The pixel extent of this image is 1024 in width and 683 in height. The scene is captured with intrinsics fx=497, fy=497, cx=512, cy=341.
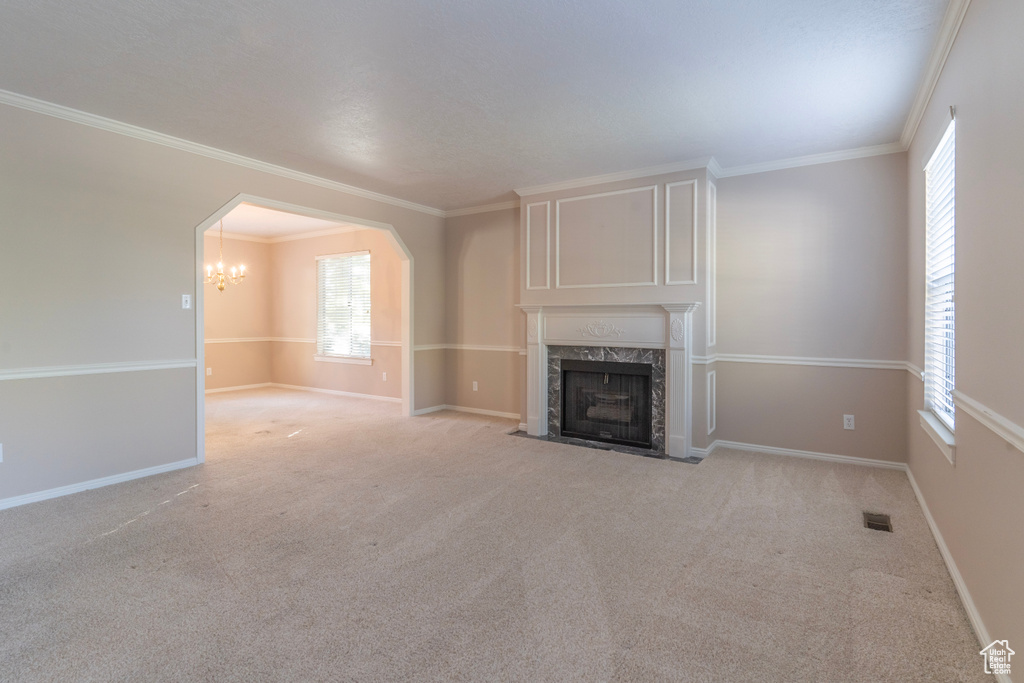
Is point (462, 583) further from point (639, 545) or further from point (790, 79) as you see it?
point (790, 79)

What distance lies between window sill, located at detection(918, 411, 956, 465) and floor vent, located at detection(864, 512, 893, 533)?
579 mm

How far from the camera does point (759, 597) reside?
2209mm

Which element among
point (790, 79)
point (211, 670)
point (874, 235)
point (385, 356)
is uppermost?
point (790, 79)

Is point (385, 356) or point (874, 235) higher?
point (874, 235)

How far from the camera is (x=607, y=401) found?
5.01 m

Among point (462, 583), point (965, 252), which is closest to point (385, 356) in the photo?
point (462, 583)

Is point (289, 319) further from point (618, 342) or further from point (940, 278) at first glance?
point (940, 278)

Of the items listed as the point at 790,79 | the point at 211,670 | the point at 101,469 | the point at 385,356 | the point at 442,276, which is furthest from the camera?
the point at 385,356

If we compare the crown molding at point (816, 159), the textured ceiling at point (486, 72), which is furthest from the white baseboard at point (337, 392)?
the crown molding at point (816, 159)

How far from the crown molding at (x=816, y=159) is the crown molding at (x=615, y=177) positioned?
37 centimetres

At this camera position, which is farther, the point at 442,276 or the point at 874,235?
the point at 442,276

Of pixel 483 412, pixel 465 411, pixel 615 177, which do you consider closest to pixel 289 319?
pixel 465 411

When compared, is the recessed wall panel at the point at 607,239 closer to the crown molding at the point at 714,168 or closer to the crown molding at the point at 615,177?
the crown molding at the point at 615,177

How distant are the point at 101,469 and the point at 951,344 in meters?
5.54
